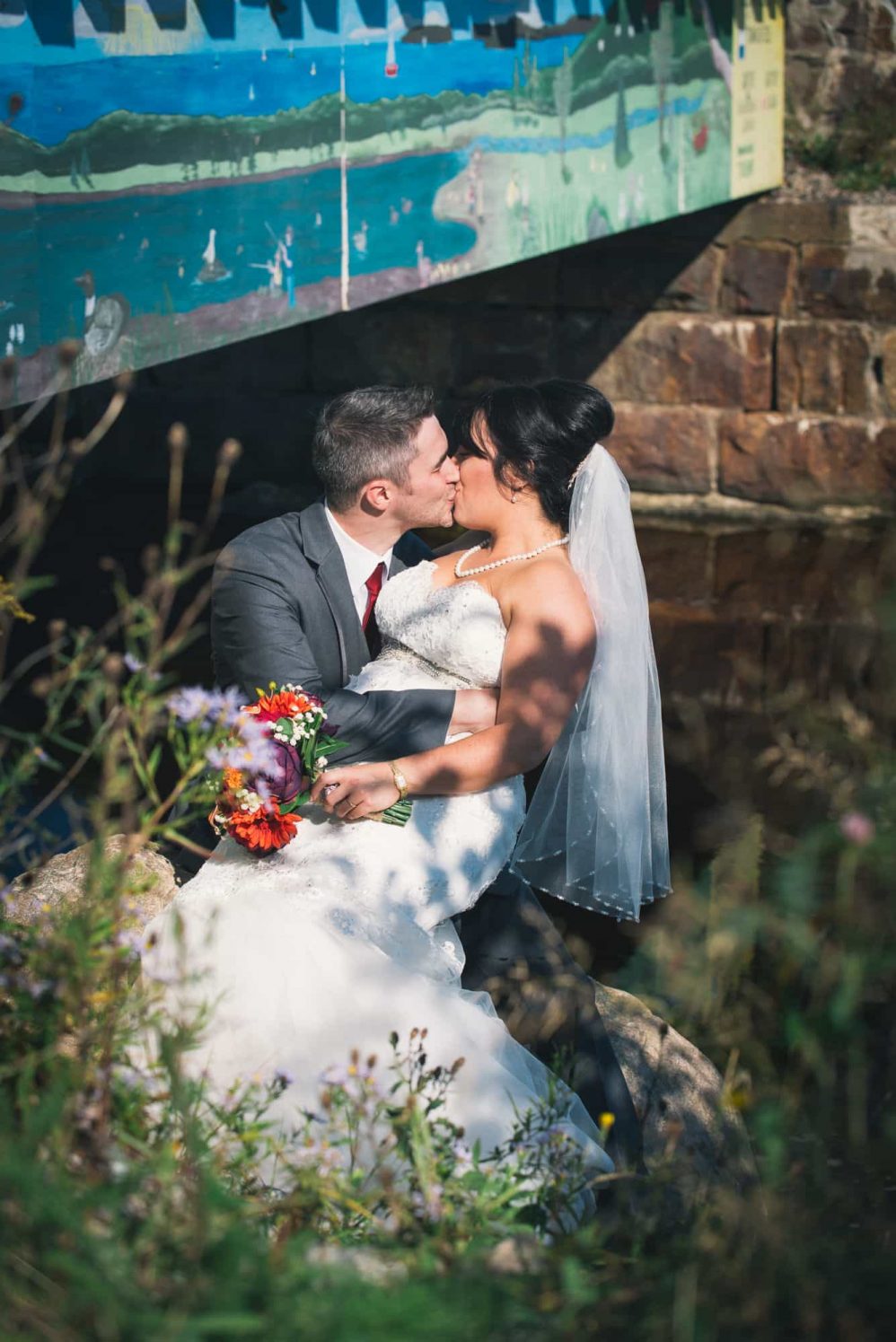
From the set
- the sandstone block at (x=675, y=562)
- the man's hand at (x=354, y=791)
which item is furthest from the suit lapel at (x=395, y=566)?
the sandstone block at (x=675, y=562)

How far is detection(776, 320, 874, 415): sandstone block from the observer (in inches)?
378

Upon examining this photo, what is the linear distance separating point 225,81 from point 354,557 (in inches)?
54.8

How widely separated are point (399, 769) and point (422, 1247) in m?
1.67

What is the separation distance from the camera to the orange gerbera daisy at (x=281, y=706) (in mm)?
2877

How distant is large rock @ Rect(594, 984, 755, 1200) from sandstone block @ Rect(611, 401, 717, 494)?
690cm

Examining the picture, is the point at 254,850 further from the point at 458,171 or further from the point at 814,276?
the point at 814,276

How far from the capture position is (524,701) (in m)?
3.26

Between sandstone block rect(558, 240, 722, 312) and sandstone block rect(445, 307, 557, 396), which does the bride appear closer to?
sandstone block rect(558, 240, 722, 312)

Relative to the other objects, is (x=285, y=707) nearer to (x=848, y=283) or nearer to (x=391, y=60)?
(x=391, y=60)

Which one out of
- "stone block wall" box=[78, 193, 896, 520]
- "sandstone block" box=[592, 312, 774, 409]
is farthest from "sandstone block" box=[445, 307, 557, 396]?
"sandstone block" box=[592, 312, 774, 409]

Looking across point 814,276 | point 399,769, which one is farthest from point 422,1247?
point 814,276

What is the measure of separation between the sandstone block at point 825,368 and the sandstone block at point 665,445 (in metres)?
0.58

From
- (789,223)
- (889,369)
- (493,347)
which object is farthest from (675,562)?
(789,223)

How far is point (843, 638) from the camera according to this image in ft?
26.0
